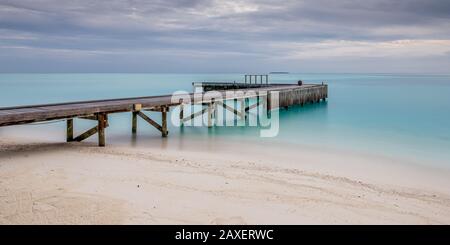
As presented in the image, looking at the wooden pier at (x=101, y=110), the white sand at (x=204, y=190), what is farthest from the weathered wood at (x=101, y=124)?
the white sand at (x=204, y=190)

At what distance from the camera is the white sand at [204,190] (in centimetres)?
551

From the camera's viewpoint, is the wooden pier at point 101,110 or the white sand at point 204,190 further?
the wooden pier at point 101,110

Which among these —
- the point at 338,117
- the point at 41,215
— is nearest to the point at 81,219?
the point at 41,215

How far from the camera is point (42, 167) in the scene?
8.05 metres

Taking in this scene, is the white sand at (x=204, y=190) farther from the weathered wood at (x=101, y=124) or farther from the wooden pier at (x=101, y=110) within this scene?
the wooden pier at (x=101, y=110)

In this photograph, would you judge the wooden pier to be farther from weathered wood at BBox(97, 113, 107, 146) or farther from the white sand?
the white sand

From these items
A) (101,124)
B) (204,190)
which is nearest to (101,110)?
(101,124)

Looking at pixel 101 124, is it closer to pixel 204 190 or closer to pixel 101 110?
pixel 101 110

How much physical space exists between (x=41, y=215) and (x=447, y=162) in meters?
10.5

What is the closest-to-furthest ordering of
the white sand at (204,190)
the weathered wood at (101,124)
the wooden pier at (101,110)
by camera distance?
the white sand at (204,190) < the wooden pier at (101,110) < the weathered wood at (101,124)

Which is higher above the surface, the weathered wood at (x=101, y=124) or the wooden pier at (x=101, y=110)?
the wooden pier at (x=101, y=110)

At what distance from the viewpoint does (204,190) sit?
6.69 m

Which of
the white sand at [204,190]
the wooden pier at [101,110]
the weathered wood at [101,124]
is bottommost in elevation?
the white sand at [204,190]
